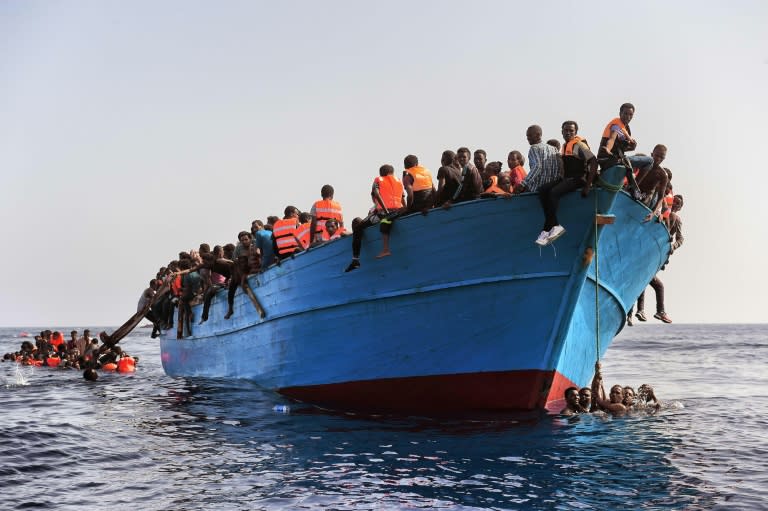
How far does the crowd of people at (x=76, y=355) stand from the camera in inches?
1048

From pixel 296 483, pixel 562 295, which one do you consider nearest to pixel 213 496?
pixel 296 483

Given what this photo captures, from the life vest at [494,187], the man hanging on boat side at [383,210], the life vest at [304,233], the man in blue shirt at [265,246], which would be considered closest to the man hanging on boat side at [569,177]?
the life vest at [494,187]

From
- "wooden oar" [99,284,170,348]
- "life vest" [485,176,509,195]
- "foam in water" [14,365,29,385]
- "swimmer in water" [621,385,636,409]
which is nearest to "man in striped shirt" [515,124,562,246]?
"life vest" [485,176,509,195]

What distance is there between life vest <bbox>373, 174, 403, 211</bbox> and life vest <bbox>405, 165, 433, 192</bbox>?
28.6 inches

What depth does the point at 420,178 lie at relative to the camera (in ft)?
36.2

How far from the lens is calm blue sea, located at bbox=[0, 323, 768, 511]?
7.10 metres

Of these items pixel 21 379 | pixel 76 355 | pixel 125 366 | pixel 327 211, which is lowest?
pixel 21 379

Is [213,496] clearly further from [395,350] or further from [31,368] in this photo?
[31,368]

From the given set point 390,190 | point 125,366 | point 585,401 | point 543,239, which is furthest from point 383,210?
point 125,366

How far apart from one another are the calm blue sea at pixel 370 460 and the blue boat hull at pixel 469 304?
56 centimetres

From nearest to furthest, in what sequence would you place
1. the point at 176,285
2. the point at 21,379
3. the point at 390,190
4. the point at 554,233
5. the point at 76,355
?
the point at 554,233
the point at 390,190
the point at 176,285
the point at 21,379
the point at 76,355

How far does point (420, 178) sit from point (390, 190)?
932 mm

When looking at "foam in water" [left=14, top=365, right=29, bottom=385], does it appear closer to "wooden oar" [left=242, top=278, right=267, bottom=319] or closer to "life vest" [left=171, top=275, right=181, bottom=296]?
"life vest" [left=171, top=275, right=181, bottom=296]

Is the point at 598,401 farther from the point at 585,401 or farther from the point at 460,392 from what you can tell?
the point at 460,392
